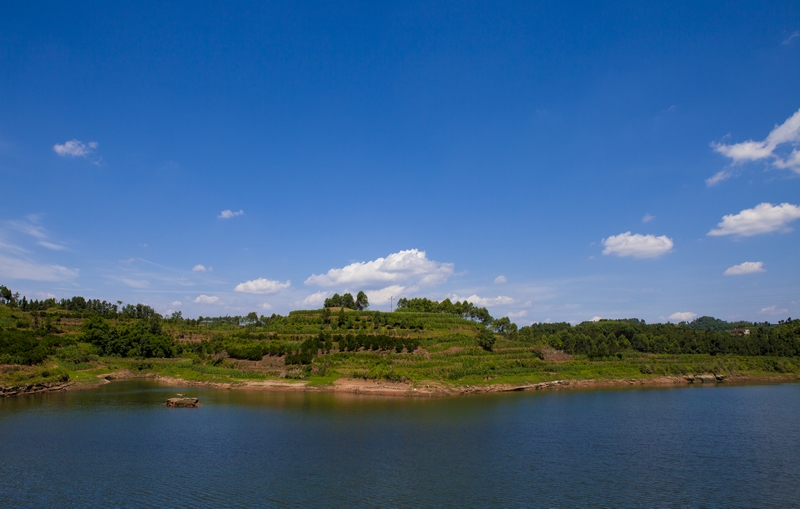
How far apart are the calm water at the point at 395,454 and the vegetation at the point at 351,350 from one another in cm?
1704

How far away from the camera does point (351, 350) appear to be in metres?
86.8

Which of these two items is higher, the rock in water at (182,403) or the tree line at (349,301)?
the tree line at (349,301)

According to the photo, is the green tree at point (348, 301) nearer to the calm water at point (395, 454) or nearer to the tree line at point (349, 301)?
the tree line at point (349, 301)

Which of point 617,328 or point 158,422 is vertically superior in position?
point 617,328

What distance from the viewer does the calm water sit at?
29.1 metres

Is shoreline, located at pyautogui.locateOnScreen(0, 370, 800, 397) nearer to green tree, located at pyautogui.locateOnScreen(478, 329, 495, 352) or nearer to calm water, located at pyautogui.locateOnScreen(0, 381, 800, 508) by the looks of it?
calm water, located at pyautogui.locateOnScreen(0, 381, 800, 508)

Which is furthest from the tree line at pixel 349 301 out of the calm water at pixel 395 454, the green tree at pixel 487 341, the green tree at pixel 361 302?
the calm water at pixel 395 454

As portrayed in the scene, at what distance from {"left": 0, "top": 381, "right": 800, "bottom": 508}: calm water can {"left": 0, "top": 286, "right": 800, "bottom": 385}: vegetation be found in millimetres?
17045

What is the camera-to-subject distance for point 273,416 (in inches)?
2066

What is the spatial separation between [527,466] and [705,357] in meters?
93.5

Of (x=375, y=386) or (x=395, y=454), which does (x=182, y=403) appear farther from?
(x=395, y=454)

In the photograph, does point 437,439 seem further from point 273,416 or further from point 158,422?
point 158,422

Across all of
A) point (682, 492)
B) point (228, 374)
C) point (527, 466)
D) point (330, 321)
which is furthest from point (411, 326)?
point (682, 492)

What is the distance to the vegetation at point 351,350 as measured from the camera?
260 ft
